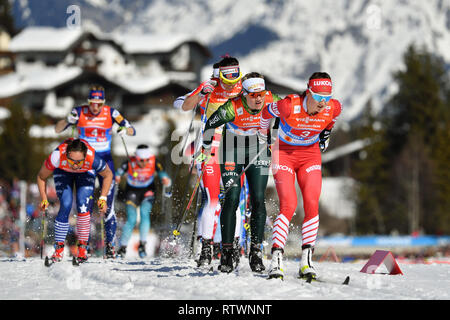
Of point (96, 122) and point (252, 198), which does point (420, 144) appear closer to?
point (96, 122)

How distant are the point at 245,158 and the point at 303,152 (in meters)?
0.73

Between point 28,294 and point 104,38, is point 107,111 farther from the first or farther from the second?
point 104,38

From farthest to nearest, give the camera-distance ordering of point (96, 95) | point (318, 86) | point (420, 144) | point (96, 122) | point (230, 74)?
point (420, 144), point (96, 122), point (96, 95), point (230, 74), point (318, 86)

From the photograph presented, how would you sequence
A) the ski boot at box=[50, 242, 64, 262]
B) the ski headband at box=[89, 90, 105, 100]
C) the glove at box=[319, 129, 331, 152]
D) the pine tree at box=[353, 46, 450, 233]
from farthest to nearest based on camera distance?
the pine tree at box=[353, 46, 450, 233], the ski headband at box=[89, 90, 105, 100], the ski boot at box=[50, 242, 64, 262], the glove at box=[319, 129, 331, 152]

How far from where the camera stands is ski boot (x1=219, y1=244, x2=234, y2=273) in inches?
308

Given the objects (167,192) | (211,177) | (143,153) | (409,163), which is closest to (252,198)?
(211,177)

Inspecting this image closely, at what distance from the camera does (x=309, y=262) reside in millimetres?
7504

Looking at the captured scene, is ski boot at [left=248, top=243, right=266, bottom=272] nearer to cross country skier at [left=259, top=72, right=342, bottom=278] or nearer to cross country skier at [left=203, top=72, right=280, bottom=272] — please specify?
cross country skier at [left=203, top=72, right=280, bottom=272]

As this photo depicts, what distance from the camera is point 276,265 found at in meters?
7.25

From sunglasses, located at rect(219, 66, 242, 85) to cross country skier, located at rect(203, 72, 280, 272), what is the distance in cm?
68

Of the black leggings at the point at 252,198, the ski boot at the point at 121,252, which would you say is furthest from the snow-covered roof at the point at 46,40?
the black leggings at the point at 252,198

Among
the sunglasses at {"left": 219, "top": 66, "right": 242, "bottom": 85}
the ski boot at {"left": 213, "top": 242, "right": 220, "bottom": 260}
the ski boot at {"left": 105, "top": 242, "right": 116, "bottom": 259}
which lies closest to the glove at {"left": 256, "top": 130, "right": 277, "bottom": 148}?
the sunglasses at {"left": 219, "top": 66, "right": 242, "bottom": 85}

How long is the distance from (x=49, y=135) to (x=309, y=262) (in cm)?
4099

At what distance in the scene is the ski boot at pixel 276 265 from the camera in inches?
281
